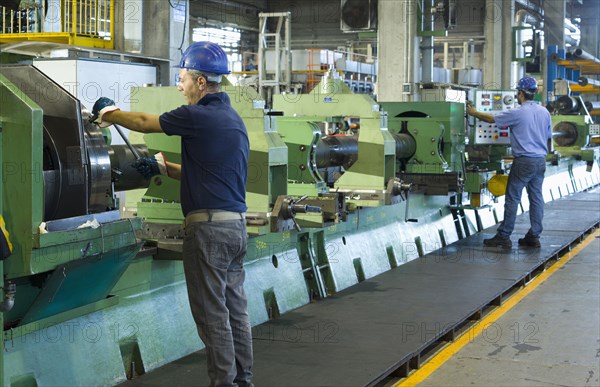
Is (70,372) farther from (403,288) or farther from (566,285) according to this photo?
(566,285)

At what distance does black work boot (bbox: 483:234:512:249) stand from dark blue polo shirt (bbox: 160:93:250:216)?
5.35 m

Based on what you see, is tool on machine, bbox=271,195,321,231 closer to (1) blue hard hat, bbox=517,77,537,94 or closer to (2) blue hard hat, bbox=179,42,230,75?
(2) blue hard hat, bbox=179,42,230,75

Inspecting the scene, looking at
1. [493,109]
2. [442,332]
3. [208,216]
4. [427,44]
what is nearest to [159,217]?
[208,216]

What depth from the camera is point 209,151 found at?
3.54m

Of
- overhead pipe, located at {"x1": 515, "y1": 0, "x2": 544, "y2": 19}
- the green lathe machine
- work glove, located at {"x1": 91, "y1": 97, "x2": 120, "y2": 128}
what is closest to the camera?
the green lathe machine

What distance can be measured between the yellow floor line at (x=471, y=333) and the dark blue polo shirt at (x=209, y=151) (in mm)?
1612

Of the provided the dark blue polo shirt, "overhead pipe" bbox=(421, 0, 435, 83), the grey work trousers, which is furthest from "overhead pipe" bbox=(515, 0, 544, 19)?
the grey work trousers

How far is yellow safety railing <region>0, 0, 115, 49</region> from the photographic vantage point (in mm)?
8820

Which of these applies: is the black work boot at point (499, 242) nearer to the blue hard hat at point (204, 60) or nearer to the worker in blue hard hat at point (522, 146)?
the worker in blue hard hat at point (522, 146)

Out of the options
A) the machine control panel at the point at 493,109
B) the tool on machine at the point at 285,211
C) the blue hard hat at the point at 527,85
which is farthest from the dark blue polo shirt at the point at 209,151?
the machine control panel at the point at 493,109

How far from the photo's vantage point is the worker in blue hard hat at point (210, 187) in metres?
3.51

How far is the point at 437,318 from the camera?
18.1 ft

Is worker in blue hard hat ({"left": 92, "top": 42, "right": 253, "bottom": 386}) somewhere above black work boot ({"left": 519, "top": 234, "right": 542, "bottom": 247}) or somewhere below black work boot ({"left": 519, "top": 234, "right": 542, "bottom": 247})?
above

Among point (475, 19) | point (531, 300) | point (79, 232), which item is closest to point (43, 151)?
point (79, 232)
